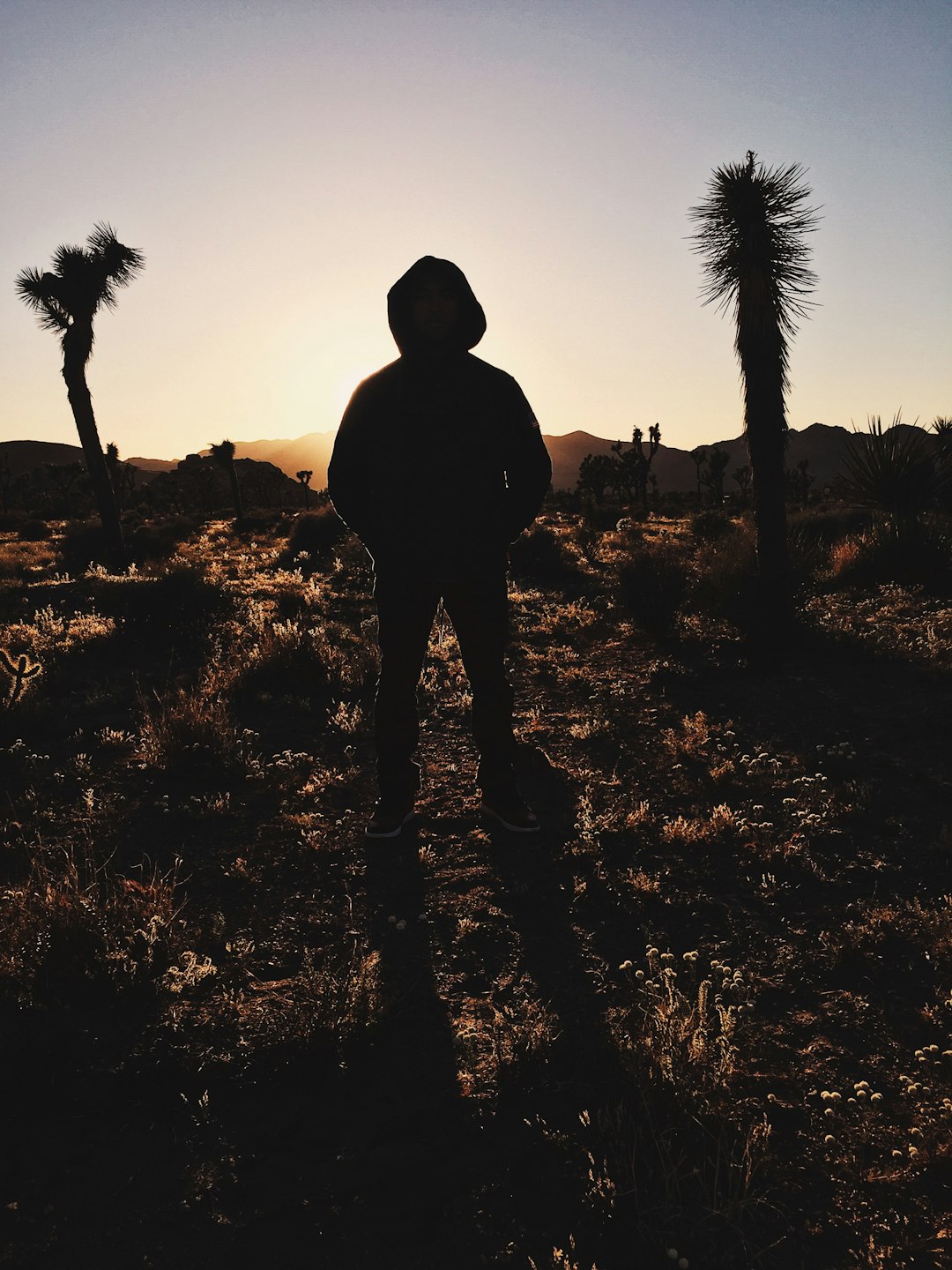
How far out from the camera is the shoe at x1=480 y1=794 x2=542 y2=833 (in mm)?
4043

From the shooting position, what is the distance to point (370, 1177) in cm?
196

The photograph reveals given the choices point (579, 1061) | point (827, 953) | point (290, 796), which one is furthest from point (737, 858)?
point (290, 796)

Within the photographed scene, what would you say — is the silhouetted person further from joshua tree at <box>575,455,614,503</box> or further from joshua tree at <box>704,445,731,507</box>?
joshua tree at <box>704,445,731,507</box>

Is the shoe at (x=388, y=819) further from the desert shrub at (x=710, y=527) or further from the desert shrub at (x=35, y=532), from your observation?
the desert shrub at (x=35, y=532)

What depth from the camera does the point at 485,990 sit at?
2793 millimetres

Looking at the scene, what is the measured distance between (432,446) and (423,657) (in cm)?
107

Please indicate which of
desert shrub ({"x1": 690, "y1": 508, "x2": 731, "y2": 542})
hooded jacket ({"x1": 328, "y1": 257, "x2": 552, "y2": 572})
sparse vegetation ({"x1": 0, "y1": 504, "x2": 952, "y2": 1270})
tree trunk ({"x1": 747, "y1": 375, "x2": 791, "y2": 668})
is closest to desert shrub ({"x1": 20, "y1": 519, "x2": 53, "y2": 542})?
desert shrub ({"x1": 690, "y1": 508, "x2": 731, "y2": 542})

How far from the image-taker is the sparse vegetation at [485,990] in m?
1.85

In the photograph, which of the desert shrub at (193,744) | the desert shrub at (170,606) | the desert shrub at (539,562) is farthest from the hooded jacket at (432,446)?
the desert shrub at (539,562)

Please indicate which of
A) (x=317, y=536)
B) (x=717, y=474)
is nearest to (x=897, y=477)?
(x=317, y=536)

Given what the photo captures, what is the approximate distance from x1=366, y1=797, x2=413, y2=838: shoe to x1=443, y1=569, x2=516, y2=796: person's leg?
50 centimetres

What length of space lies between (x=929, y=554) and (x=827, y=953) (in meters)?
9.10

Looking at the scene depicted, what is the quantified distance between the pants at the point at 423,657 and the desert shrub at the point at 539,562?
10.1 metres

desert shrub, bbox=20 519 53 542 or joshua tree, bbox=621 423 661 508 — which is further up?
joshua tree, bbox=621 423 661 508
